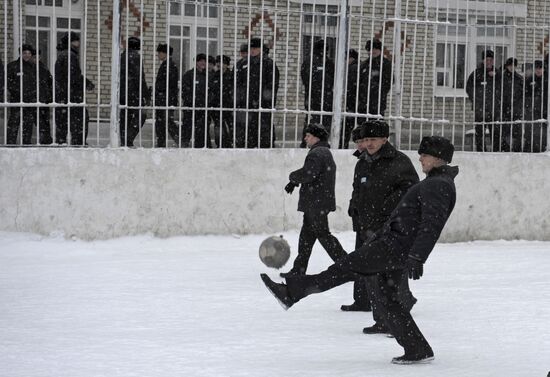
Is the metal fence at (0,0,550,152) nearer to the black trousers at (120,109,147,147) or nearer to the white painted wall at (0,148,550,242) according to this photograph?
the black trousers at (120,109,147,147)

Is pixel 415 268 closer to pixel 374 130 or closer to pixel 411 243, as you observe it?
pixel 411 243

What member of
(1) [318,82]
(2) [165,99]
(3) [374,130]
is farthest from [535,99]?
Result: (3) [374,130]

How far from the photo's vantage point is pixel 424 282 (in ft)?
38.0

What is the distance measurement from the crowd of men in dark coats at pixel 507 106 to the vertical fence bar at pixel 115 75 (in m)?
4.94

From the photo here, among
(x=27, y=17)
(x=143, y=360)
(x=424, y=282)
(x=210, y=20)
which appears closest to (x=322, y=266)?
(x=424, y=282)

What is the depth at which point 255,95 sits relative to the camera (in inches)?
552

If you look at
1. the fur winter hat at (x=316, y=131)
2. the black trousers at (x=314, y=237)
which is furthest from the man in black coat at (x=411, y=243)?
the fur winter hat at (x=316, y=131)

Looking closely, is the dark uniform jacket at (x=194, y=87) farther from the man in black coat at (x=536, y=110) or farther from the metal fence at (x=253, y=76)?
the man in black coat at (x=536, y=110)

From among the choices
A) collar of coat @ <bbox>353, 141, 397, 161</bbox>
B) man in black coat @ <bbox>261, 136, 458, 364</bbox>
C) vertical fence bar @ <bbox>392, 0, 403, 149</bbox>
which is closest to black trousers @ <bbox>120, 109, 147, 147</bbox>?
vertical fence bar @ <bbox>392, 0, 403, 149</bbox>

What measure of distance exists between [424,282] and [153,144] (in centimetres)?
397

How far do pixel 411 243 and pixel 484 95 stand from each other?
8324 mm

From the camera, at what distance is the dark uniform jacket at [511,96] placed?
1544cm

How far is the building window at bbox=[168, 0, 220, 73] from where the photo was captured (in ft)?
45.2

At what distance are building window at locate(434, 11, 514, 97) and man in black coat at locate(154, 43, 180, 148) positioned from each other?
3.54 metres
